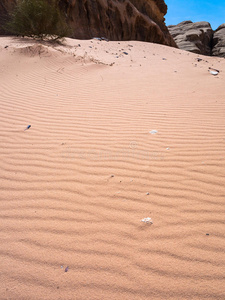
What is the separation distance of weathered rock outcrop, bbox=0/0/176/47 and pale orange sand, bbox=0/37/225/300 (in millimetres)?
13148

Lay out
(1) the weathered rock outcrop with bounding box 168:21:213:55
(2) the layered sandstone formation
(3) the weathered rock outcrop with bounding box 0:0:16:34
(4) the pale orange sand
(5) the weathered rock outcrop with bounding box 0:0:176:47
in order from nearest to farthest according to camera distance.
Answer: (4) the pale orange sand, (3) the weathered rock outcrop with bounding box 0:0:16:34, (5) the weathered rock outcrop with bounding box 0:0:176:47, (1) the weathered rock outcrop with bounding box 168:21:213:55, (2) the layered sandstone formation

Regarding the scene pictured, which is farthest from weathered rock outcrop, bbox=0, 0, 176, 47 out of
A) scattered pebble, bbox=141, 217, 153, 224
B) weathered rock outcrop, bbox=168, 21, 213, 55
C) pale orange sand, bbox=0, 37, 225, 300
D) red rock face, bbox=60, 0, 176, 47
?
scattered pebble, bbox=141, 217, 153, 224

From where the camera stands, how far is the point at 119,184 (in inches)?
77.8

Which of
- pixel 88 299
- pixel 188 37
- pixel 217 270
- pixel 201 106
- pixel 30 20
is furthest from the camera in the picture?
pixel 188 37

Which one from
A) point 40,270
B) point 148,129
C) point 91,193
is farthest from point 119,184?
point 148,129

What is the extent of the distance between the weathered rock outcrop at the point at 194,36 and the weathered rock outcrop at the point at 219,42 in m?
0.85

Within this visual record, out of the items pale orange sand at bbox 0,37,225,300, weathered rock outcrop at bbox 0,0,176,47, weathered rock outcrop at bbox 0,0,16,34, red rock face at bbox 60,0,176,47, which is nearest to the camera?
pale orange sand at bbox 0,37,225,300

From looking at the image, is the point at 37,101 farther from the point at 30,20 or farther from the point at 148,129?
the point at 30,20

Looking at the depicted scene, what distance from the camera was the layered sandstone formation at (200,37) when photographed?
3145 cm

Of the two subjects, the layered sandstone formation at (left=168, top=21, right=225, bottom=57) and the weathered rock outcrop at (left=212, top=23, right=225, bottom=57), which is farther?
the weathered rock outcrop at (left=212, top=23, right=225, bottom=57)

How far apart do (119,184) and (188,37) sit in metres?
37.9

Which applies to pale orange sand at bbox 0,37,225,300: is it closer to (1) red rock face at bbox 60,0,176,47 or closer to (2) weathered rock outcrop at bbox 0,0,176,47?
(2) weathered rock outcrop at bbox 0,0,176,47

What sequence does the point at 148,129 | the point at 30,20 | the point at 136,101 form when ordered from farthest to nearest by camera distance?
the point at 30,20 < the point at 136,101 < the point at 148,129

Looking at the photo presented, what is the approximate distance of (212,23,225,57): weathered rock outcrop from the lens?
33.6 m
